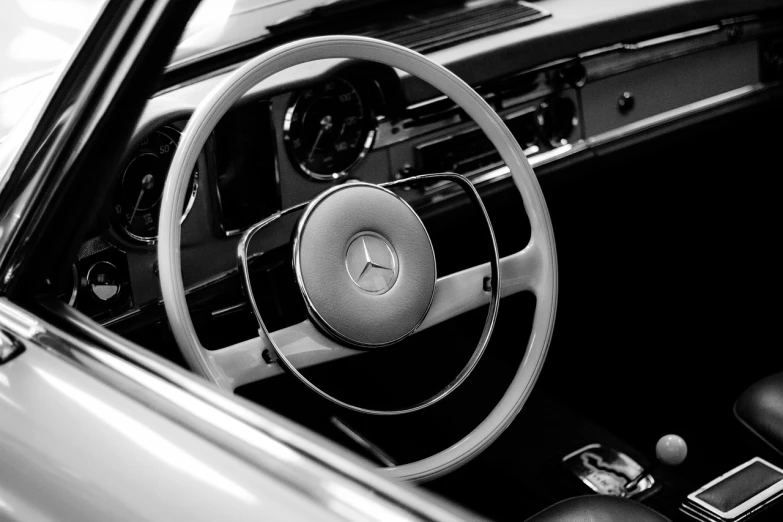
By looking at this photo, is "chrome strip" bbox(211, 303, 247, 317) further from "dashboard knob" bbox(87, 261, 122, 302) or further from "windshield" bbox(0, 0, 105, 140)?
"windshield" bbox(0, 0, 105, 140)

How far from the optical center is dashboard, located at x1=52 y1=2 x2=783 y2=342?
1.36 metres

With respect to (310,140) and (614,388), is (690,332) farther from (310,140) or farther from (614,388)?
(310,140)

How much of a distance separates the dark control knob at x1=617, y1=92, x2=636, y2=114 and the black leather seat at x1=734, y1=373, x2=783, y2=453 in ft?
3.24

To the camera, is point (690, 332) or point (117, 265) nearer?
point (117, 265)

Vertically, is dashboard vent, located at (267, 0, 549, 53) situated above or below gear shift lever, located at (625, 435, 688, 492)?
above

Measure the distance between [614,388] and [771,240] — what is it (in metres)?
0.75

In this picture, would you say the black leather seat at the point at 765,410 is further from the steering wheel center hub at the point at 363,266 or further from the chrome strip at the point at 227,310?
the chrome strip at the point at 227,310

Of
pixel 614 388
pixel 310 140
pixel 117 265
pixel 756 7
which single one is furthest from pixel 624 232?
pixel 117 265

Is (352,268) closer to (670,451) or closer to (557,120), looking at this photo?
(670,451)

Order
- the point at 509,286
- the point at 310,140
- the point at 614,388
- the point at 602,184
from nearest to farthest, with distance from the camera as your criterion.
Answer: the point at 509,286, the point at 310,140, the point at 614,388, the point at 602,184

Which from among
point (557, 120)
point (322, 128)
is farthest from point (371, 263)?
point (557, 120)

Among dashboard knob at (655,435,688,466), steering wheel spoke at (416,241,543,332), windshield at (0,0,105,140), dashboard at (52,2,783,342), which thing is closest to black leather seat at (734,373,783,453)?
dashboard knob at (655,435,688,466)

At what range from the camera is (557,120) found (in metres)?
2.11

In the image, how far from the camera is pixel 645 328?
215cm
